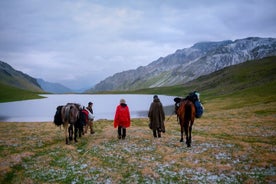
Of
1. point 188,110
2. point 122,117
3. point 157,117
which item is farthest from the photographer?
point 157,117

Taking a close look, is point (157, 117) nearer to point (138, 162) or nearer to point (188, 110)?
point (188, 110)

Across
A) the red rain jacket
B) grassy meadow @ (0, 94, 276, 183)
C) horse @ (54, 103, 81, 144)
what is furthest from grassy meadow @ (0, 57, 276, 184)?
horse @ (54, 103, 81, 144)

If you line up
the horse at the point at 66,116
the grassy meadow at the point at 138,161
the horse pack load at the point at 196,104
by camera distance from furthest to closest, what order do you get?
1. the horse at the point at 66,116
2. the horse pack load at the point at 196,104
3. the grassy meadow at the point at 138,161

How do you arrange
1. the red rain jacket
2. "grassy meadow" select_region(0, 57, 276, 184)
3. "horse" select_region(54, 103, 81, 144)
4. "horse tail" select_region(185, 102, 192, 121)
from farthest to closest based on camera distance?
the red rain jacket → "horse" select_region(54, 103, 81, 144) → "horse tail" select_region(185, 102, 192, 121) → "grassy meadow" select_region(0, 57, 276, 184)

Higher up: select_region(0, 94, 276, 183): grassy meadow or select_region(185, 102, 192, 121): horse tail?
select_region(185, 102, 192, 121): horse tail

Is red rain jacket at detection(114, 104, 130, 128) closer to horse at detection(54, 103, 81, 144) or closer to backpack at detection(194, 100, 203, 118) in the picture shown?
horse at detection(54, 103, 81, 144)

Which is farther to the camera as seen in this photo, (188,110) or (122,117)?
(122,117)

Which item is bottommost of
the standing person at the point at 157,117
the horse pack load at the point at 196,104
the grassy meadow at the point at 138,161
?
the grassy meadow at the point at 138,161

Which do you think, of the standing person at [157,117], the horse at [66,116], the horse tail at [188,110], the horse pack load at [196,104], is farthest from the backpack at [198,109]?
the horse at [66,116]

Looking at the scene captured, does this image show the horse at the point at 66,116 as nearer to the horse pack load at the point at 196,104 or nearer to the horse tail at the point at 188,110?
the horse tail at the point at 188,110

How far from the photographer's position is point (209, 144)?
19609 mm

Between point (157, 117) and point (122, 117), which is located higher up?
point (122, 117)

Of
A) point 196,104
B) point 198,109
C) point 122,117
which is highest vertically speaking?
A: point 196,104

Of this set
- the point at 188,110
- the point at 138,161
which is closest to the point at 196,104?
the point at 188,110
